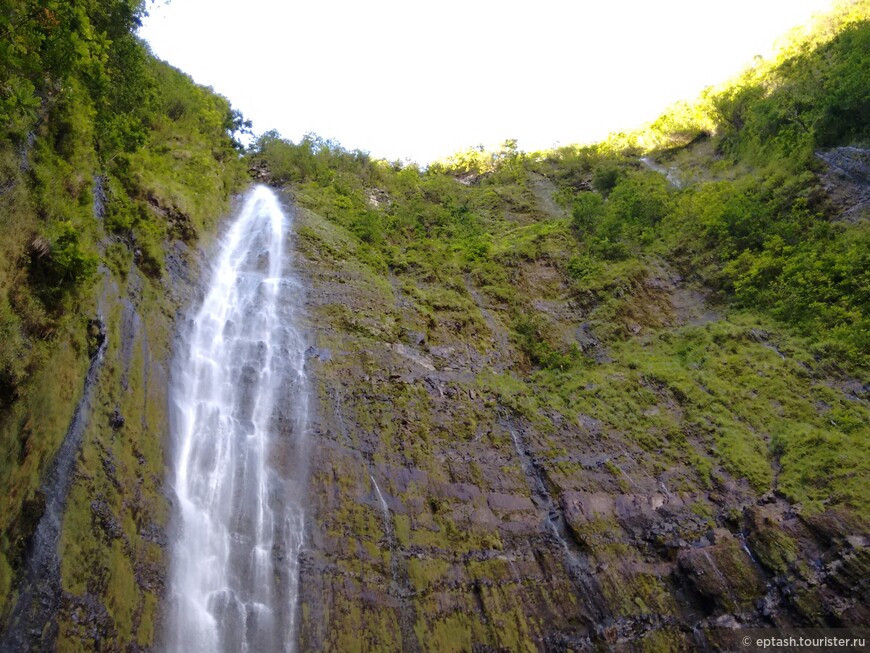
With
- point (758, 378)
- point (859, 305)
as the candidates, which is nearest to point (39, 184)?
point (758, 378)

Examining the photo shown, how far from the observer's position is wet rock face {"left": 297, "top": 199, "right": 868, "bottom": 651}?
1024cm

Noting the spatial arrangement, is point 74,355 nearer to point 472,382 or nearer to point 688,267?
point 472,382

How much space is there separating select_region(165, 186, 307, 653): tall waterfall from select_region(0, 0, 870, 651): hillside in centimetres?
41

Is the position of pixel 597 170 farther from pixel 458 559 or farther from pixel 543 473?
pixel 458 559

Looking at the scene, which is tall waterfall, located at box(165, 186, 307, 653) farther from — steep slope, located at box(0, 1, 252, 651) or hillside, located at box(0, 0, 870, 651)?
steep slope, located at box(0, 1, 252, 651)

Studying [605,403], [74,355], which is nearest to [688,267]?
[605,403]

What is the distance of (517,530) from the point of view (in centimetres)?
1195

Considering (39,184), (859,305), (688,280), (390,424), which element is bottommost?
(390,424)

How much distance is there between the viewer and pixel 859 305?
1553 cm

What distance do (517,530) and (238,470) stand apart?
5.93 m

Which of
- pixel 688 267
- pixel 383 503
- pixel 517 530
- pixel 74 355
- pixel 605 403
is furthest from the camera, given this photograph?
pixel 688 267

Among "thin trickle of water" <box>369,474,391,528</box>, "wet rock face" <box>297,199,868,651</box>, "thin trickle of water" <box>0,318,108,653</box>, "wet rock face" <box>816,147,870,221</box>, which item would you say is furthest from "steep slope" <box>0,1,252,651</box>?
"wet rock face" <box>816,147,870,221</box>

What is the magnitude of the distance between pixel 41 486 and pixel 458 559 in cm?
732

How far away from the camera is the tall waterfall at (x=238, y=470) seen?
917 cm
